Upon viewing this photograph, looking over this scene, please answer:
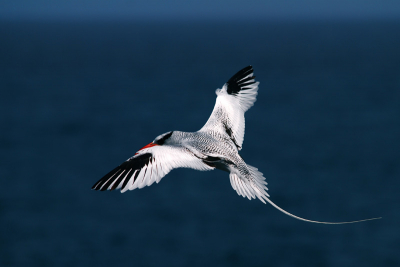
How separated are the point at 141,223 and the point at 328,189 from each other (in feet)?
115

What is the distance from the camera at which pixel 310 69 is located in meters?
193

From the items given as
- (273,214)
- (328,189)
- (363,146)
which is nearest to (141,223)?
(273,214)

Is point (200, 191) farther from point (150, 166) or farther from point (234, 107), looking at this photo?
point (150, 166)

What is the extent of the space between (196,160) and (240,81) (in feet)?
18.2

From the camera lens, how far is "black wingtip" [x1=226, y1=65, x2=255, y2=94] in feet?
49.8

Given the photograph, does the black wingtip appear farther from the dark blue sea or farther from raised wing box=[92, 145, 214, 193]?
the dark blue sea

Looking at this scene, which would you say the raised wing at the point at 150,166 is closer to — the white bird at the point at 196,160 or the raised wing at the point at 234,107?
the white bird at the point at 196,160

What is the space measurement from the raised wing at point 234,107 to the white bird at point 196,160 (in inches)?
1.1

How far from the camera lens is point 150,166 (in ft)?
35.0

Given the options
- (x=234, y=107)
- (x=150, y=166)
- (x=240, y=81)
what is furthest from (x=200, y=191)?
(x=150, y=166)

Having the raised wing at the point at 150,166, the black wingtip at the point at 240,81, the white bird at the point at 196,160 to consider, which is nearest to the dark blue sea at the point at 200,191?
the black wingtip at the point at 240,81

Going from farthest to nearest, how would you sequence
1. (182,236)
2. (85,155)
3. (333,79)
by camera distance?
(333,79) → (85,155) → (182,236)

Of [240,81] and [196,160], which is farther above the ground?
[240,81]

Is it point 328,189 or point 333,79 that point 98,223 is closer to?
point 328,189
